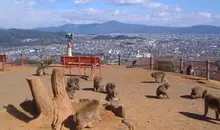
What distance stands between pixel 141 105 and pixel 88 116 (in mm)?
4690

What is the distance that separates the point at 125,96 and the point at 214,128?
16.9 feet

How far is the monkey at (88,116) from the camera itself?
10336mm

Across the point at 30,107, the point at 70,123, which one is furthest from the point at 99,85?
the point at 70,123

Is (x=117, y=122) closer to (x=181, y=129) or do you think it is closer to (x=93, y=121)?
(x=93, y=121)

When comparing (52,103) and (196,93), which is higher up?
(52,103)

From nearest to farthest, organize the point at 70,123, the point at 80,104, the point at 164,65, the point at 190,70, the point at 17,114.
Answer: the point at 70,123 < the point at 17,114 < the point at 80,104 < the point at 190,70 < the point at 164,65

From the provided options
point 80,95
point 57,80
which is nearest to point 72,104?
point 57,80

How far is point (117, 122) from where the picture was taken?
36.6ft

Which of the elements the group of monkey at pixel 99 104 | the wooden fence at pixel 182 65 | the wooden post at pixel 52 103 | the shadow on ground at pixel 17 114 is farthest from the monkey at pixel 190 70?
the shadow on ground at pixel 17 114

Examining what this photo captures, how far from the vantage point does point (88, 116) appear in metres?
10.4

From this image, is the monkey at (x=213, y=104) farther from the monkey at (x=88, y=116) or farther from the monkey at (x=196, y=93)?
the monkey at (x=88, y=116)

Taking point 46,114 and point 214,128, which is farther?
point 214,128

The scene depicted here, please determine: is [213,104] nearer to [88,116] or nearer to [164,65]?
[88,116]

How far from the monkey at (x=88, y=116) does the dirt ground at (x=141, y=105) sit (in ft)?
0.75
